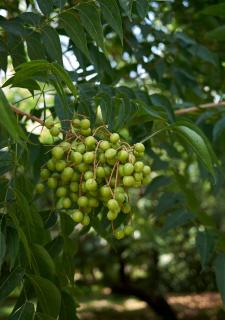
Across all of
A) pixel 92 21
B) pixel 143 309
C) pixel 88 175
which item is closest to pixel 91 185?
pixel 88 175

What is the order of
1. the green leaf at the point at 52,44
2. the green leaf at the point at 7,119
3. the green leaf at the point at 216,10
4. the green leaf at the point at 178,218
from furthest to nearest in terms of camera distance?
the green leaf at the point at 178,218
the green leaf at the point at 216,10
the green leaf at the point at 52,44
the green leaf at the point at 7,119

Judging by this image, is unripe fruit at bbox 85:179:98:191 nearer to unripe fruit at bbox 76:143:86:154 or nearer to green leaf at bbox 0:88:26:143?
unripe fruit at bbox 76:143:86:154

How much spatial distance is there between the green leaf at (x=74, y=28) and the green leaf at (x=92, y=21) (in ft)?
0.11

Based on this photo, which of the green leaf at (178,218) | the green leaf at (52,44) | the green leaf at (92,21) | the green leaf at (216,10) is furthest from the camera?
the green leaf at (178,218)

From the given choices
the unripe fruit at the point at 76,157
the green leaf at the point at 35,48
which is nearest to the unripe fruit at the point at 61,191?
the unripe fruit at the point at 76,157

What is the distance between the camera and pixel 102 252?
9.53m

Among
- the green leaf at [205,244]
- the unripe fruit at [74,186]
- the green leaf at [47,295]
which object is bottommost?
the green leaf at [205,244]

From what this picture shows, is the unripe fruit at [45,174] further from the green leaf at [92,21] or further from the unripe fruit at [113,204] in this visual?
the green leaf at [92,21]

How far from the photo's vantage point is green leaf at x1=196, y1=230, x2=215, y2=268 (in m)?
2.02

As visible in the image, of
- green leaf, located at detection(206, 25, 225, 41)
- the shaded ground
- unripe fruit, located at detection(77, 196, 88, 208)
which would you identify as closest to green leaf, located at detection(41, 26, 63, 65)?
unripe fruit, located at detection(77, 196, 88, 208)

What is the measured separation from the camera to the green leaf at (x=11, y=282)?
1.36 meters

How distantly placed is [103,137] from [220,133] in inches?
33.2

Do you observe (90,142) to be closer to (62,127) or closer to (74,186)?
(74,186)

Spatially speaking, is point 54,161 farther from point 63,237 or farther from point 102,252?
point 102,252
